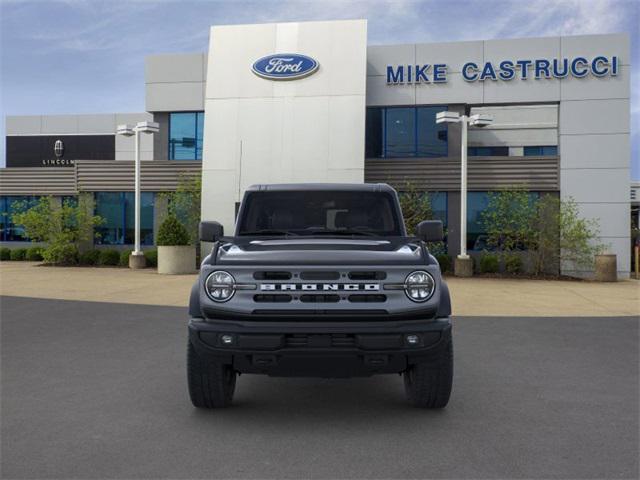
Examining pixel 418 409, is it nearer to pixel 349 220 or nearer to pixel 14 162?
pixel 349 220

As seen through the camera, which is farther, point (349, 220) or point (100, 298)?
point (100, 298)

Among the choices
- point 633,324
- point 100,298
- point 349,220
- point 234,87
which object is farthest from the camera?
point 234,87

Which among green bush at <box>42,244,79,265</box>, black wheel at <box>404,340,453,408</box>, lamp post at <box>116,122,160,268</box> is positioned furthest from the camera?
green bush at <box>42,244,79,265</box>

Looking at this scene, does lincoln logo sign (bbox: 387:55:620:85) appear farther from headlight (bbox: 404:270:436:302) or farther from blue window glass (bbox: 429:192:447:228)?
headlight (bbox: 404:270:436:302)

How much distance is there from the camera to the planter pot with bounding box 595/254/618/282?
19156 millimetres

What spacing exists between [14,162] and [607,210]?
4236 cm

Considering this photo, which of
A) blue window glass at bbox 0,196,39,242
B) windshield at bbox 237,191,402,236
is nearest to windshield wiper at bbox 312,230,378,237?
windshield at bbox 237,191,402,236

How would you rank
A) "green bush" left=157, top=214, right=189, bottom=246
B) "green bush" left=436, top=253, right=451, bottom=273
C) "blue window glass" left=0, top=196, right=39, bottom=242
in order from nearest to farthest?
"green bush" left=157, top=214, right=189, bottom=246
"green bush" left=436, top=253, right=451, bottom=273
"blue window glass" left=0, top=196, right=39, bottom=242

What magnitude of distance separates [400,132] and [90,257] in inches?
524

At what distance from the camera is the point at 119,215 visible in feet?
83.5

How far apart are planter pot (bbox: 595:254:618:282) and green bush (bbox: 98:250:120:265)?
17.6 m

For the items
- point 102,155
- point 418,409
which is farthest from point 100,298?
point 102,155

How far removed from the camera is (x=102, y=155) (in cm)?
4275

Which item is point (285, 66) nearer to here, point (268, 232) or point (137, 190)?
point (137, 190)
